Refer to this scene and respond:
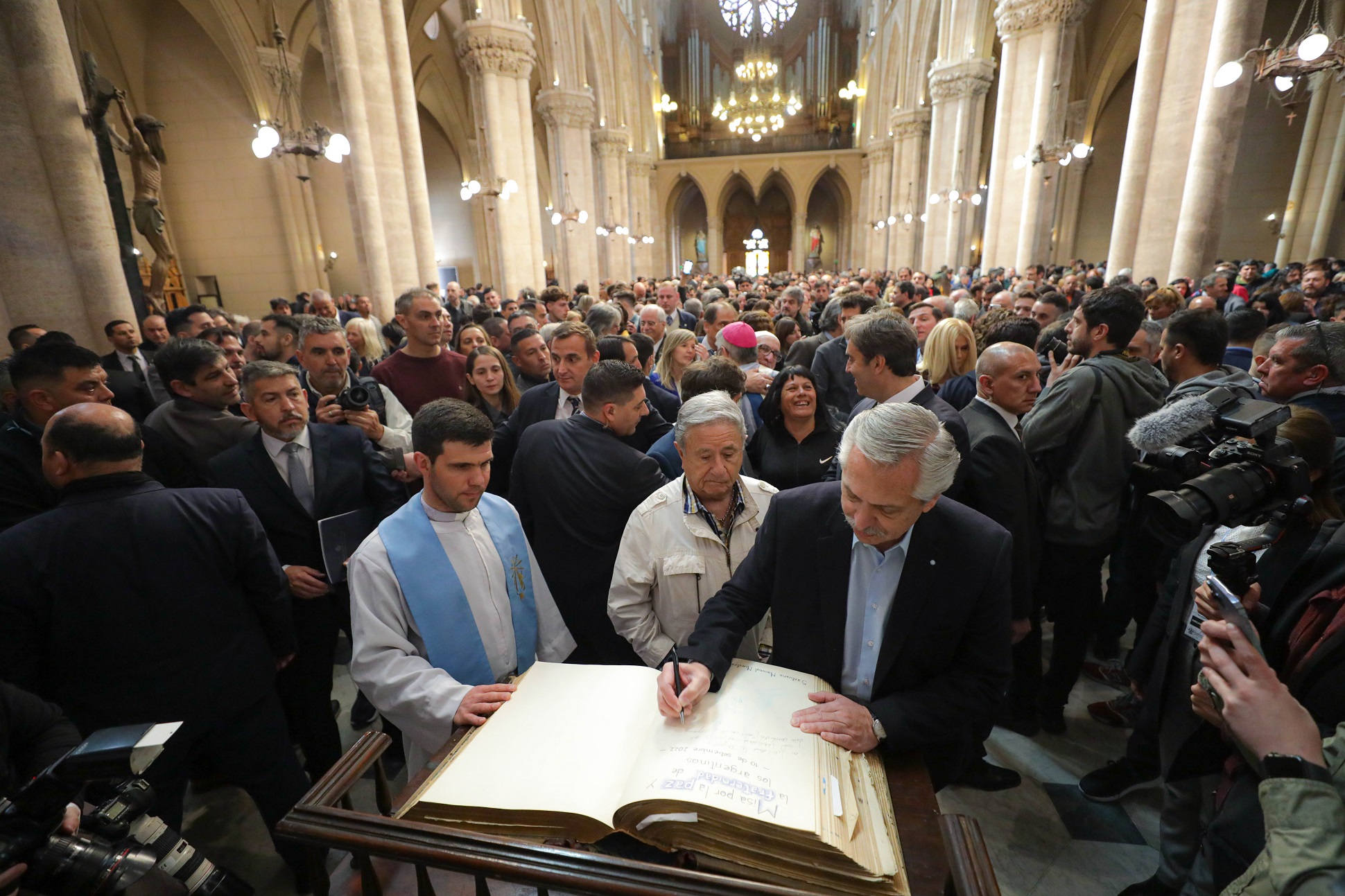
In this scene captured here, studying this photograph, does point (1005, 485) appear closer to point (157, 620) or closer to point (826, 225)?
point (157, 620)

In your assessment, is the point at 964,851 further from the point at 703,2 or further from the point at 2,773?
the point at 703,2

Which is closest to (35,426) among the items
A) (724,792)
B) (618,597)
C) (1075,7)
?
(618,597)

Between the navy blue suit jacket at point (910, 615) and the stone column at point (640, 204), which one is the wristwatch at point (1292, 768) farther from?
the stone column at point (640, 204)

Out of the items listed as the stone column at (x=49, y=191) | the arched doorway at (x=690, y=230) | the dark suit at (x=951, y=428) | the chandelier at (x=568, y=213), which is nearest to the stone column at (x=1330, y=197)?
the dark suit at (x=951, y=428)

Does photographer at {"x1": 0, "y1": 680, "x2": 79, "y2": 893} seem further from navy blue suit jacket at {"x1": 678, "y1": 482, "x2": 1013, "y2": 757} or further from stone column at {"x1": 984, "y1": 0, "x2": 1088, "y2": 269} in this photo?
stone column at {"x1": 984, "y1": 0, "x2": 1088, "y2": 269}

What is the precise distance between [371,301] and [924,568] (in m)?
9.03

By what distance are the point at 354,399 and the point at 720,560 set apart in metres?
2.11

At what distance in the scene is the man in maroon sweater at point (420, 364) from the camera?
436 cm

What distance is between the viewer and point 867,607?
1.76 metres

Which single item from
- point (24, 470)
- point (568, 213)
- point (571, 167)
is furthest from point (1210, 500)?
point (571, 167)

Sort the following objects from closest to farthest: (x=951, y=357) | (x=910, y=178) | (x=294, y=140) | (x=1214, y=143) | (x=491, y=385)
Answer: (x=951, y=357)
(x=491, y=385)
(x=1214, y=143)
(x=294, y=140)
(x=910, y=178)

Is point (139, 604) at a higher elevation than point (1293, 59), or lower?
lower

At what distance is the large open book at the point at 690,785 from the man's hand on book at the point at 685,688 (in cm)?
3

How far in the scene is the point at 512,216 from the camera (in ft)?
43.9
